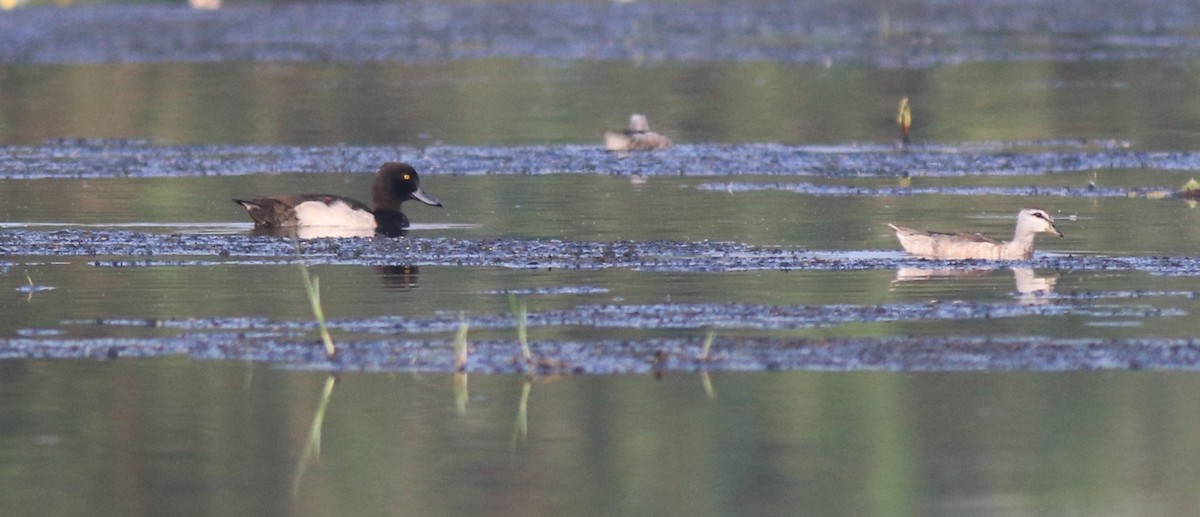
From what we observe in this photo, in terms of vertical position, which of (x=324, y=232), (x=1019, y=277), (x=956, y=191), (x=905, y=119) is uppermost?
(x=905, y=119)

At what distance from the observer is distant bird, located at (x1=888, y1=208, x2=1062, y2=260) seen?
45.2 ft

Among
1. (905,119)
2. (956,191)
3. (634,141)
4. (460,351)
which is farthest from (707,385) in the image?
(905,119)

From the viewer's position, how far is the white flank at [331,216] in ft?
52.9

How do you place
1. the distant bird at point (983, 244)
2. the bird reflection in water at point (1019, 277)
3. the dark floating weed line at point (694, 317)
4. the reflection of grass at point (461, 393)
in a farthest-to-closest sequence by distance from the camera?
the distant bird at point (983, 244)
the bird reflection in water at point (1019, 277)
the dark floating weed line at point (694, 317)
the reflection of grass at point (461, 393)

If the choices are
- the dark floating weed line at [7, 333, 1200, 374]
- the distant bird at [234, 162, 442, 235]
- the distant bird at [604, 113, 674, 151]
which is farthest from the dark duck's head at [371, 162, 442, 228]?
the dark floating weed line at [7, 333, 1200, 374]

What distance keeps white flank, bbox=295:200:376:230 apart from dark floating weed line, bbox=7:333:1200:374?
5153 mm

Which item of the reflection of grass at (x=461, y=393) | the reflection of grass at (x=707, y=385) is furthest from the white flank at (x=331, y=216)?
the reflection of grass at (x=707, y=385)

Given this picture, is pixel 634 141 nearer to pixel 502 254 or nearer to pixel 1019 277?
pixel 502 254

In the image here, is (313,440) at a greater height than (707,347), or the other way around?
(707,347)

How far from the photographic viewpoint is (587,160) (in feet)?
71.1

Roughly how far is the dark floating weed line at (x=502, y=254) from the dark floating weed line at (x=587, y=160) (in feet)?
16.9

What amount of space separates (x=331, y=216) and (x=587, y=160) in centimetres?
567

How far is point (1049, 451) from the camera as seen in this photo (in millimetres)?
8656

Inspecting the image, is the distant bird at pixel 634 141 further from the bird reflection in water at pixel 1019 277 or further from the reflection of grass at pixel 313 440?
the reflection of grass at pixel 313 440
